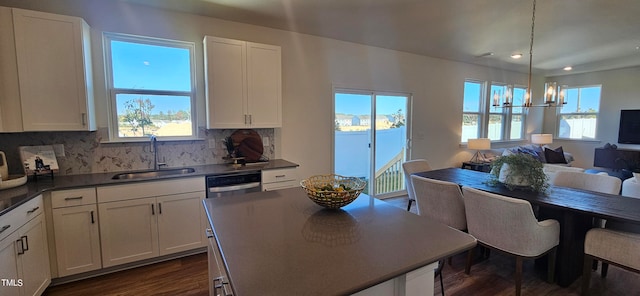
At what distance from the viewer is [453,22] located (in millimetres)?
3408

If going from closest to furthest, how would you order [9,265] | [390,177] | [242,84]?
[9,265] < [242,84] < [390,177]

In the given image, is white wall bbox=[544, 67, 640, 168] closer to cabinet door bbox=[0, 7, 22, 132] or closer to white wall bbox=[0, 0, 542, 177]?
white wall bbox=[0, 0, 542, 177]

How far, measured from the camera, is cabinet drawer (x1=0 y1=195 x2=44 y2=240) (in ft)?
5.64

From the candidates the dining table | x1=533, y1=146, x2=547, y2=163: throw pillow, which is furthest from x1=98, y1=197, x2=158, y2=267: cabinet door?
x1=533, y1=146, x2=547, y2=163: throw pillow

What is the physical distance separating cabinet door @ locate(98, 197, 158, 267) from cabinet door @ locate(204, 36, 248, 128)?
1.05 metres

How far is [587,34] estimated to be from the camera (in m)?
3.93

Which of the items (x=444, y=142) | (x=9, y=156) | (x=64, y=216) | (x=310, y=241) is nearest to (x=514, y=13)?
(x=444, y=142)

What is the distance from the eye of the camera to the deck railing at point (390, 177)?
483 cm

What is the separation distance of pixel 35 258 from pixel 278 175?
6.70ft

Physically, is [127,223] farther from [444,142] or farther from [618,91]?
[618,91]

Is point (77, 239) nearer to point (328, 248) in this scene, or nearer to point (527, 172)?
point (328, 248)

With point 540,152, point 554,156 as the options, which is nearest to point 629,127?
point 554,156

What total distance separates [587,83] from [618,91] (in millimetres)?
617

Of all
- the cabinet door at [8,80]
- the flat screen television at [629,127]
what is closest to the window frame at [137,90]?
the cabinet door at [8,80]
